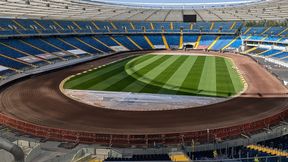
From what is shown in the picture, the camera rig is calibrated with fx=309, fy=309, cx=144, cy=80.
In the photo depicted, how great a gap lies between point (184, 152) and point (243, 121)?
899cm

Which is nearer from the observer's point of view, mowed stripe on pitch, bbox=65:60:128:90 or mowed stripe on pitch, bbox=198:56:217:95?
mowed stripe on pitch, bbox=198:56:217:95

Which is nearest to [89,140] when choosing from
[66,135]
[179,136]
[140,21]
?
[66,135]

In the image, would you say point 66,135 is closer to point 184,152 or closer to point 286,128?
point 184,152

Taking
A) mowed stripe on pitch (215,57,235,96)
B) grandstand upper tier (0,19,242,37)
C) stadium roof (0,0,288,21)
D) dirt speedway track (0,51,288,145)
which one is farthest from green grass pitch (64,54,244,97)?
stadium roof (0,0,288,21)

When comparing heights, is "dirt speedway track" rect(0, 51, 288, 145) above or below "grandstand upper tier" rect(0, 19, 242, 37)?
below

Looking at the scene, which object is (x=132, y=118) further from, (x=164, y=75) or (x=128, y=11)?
(x=128, y=11)

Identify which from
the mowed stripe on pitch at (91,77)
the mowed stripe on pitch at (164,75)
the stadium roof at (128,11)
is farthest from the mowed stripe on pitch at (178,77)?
the stadium roof at (128,11)

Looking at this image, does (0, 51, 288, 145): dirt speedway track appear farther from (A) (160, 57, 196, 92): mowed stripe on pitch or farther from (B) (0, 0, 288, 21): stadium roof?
(B) (0, 0, 288, 21): stadium roof

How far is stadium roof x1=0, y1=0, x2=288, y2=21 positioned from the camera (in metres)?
85.1

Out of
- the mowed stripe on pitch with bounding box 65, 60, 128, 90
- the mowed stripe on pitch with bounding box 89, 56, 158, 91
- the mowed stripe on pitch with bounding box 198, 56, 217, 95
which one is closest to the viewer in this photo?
the mowed stripe on pitch with bounding box 198, 56, 217, 95

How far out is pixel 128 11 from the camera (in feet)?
376

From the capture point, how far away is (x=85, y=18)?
3981 inches

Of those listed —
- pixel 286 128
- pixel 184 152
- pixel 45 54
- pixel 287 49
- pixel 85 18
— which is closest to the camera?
pixel 184 152

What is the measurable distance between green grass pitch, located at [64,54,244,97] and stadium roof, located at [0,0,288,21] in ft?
118
